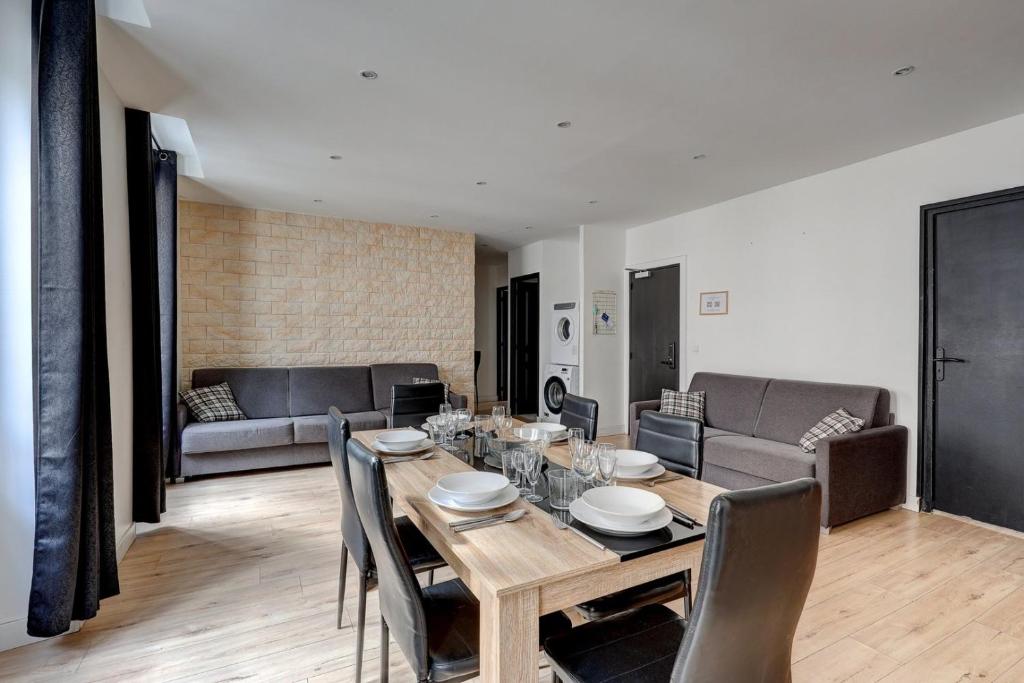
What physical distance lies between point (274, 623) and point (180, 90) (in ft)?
8.83

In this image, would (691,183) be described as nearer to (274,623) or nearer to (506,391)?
(274,623)

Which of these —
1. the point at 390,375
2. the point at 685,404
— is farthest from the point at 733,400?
the point at 390,375

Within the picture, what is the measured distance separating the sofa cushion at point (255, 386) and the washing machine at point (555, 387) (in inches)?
127

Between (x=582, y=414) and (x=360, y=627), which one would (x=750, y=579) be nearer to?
(x=360, y=627)

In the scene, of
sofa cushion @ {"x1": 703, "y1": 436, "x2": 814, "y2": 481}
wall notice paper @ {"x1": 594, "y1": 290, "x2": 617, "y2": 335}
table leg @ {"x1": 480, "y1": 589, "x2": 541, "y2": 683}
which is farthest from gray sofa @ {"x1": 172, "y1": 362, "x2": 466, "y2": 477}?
table leg @ {"x1": 480, "y1": 589, "x2": 541, "y2": 683}

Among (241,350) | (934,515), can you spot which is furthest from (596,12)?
(241,350)

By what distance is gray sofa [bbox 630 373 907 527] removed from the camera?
3.02 m

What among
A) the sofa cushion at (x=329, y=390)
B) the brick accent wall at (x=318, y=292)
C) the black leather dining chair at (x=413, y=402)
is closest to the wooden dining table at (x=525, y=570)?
the black leather dining chair at (x=413, y=402)

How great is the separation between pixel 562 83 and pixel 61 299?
92.6 inches

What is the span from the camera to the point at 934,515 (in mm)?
3242

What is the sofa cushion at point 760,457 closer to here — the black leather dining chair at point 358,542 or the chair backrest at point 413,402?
the chair backrest at point 413,402

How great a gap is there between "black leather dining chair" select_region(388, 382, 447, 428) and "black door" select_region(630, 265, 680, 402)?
3.12 meters

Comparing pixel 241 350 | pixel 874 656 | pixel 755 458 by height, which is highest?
pixel 241 350

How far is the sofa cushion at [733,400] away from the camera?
4.07 metres
